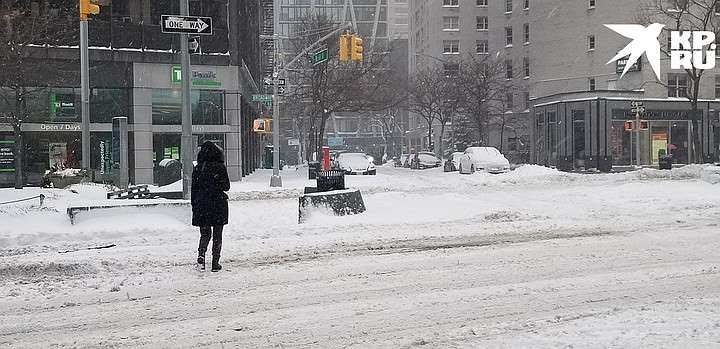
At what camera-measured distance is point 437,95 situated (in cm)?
5769

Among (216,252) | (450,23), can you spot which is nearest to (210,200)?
(216,252)

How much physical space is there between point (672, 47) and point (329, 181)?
1422 inches

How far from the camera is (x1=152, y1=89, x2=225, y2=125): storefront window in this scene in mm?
29672

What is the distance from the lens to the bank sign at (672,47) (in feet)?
136

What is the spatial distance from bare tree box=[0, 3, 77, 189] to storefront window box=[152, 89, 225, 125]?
395cm

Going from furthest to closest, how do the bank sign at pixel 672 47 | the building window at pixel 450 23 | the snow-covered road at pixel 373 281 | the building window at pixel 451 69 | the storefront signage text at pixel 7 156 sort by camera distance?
the building window at pixel 450 23 → the building window at pixel 451 69 → the bank sign at pixel 672 47 → the storefront signage text at pixel 7 156 → the snow-covered road at pixel 373 281

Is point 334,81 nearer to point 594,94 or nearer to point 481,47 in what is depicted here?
point 594,94

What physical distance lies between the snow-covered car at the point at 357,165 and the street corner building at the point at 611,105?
15256mm

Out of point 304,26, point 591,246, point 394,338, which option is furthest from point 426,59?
point 394,338

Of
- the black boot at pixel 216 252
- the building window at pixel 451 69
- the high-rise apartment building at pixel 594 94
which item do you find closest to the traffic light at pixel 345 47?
the black boot at pixel 216 252

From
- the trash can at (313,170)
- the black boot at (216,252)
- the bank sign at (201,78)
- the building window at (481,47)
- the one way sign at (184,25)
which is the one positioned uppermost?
the building window at (481,47)

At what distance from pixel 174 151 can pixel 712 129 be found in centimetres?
3712

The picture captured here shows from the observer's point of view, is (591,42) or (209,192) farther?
(591,42)

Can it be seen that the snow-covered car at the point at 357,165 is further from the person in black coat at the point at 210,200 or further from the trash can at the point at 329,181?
the person in black coat at the point at 210,200
